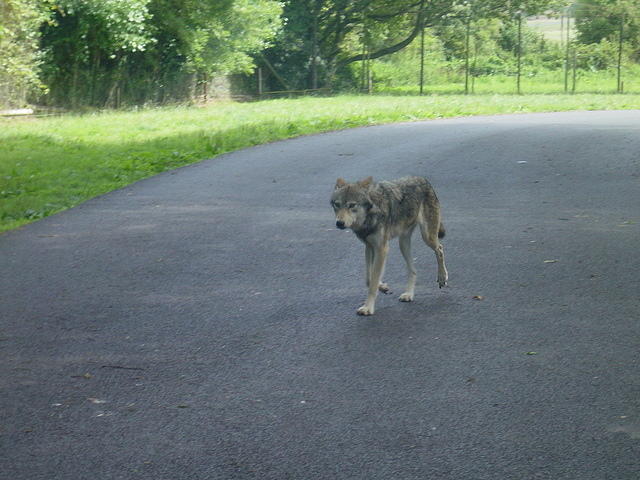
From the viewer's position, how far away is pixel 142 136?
862 inches

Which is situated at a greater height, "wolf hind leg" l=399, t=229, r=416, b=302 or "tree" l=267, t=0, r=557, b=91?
"tree" l=267, t=0, r=557, b=91

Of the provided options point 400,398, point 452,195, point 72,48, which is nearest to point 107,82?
point 72,48

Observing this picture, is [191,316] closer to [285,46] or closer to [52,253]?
[52,253]

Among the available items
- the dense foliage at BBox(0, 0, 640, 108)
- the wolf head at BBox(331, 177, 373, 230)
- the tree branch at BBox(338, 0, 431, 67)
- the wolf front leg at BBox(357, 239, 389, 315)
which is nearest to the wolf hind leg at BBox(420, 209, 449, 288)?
the wolf front leg at BBox(357, 239, 389, 315)

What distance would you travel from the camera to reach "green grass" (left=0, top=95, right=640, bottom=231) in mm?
14625

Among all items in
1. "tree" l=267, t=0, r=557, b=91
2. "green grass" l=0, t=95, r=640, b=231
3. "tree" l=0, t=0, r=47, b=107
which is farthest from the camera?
"tree" l=267, t=0, r=557, b=91

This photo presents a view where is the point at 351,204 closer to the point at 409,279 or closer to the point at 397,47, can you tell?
the point at 409,279

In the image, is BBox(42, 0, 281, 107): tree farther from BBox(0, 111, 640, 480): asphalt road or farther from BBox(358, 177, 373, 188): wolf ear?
BBox(358, 177, 373, 188): wolf ear

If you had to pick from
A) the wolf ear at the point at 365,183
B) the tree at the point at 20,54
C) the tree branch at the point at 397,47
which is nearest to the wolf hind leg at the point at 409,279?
the wolf ear at the point at 365,183

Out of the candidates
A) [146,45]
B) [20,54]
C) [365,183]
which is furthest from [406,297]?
[146,45]

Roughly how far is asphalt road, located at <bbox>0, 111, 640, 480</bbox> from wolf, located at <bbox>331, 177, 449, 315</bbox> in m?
0.29

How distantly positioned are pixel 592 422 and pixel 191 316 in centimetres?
337

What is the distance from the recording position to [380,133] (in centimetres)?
2239

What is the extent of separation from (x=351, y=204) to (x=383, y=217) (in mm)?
399
